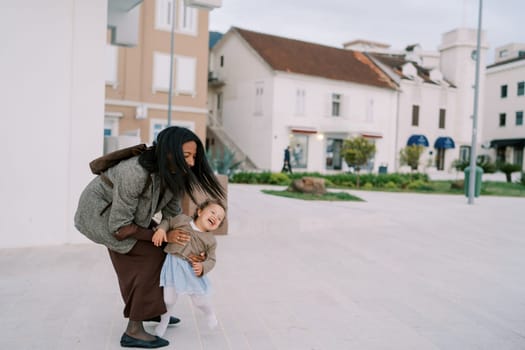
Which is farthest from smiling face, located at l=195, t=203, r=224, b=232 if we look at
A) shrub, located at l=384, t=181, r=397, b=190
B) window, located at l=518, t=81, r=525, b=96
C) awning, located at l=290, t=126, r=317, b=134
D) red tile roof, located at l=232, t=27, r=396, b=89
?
window, located at l=518, t=81, r=525, b=96

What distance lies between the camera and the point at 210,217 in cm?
321

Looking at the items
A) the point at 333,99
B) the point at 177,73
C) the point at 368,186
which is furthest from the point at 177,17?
the point at 368,186

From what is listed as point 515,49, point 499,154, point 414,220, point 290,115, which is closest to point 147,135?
point 290,115

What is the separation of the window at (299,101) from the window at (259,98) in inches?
76.9

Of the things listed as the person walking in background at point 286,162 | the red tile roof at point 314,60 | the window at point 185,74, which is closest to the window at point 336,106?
the red tile roof at point 314,60

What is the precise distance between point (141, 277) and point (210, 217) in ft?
1.93

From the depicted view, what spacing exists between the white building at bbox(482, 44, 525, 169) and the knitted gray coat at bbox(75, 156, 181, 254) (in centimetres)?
4167

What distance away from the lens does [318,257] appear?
256 inches

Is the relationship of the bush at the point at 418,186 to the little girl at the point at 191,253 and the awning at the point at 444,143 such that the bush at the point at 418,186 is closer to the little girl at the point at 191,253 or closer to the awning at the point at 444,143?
the awning at the point at 444,143

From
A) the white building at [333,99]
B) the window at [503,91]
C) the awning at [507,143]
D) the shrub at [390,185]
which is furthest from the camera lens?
the window at [503,91]

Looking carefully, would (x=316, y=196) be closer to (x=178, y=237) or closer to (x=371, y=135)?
(x=178, y=237)

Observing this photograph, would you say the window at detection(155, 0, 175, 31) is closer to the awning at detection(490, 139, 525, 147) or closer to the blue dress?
the blue dress

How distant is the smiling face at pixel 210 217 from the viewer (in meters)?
3.21

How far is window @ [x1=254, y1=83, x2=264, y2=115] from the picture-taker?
91.1 ft
